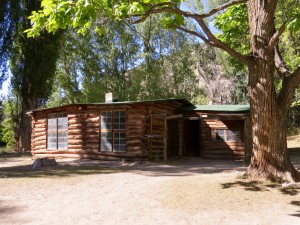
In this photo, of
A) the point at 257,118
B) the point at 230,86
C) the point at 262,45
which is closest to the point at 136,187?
the point at 257,118

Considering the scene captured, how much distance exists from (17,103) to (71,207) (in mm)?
24524

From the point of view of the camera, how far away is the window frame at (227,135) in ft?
56.9

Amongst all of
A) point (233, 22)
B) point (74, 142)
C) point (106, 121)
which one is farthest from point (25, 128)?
point (233, 22)

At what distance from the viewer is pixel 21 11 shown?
2589cm

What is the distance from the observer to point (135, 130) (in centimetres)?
1541

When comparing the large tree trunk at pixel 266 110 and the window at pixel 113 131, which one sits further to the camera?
the window at pixel 113 131

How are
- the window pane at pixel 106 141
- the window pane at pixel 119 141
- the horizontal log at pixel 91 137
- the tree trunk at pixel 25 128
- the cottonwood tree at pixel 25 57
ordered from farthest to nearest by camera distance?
the tree trunk at pixel 25 128 → the cottonwood tree at pixel 25 57 → the horizontal log at pixel 91 137 → the window pane at pixel 106 141 → the window pane at pixel 119 141

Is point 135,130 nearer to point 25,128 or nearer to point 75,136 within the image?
point 75,136

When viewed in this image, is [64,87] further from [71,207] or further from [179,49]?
[71,207]

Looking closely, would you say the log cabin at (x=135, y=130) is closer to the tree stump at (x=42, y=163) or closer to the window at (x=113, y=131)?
the window at (x=113, y=131)

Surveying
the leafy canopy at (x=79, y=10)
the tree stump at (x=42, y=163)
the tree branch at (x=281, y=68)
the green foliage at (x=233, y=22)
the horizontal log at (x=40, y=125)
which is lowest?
the tree stump at (x=42, y=163)

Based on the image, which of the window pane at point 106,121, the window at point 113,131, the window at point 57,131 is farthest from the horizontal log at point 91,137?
the window at point 57,131

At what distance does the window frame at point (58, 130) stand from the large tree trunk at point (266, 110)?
38.7 ft

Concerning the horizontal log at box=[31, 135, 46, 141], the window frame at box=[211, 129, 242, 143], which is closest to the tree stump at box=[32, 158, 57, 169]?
the horizontal log at box=[31, 135, 46, 141]
